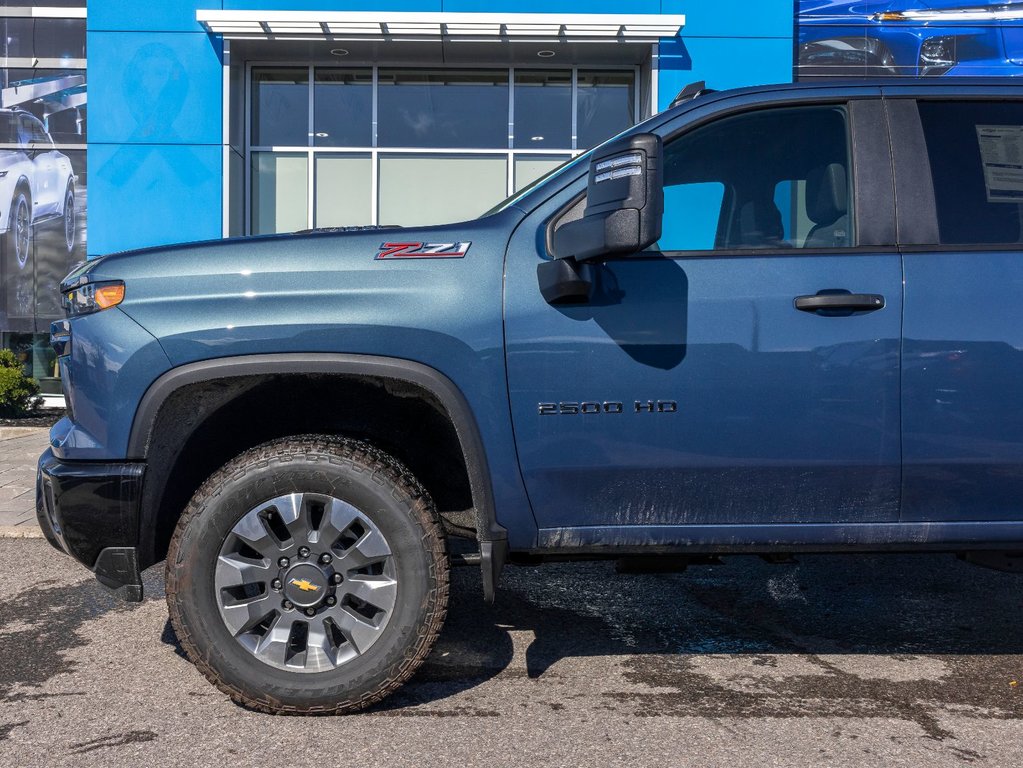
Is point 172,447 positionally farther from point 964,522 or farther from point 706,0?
point 706,0

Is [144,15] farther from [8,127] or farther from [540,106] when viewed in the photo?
[540,106]

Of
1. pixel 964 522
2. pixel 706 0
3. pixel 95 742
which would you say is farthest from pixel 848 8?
pixel 95 742

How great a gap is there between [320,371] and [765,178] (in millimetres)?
1617

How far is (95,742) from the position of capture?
270 cm

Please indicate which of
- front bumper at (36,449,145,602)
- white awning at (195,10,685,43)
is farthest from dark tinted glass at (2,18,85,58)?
front bumper at (36,449,145,602)

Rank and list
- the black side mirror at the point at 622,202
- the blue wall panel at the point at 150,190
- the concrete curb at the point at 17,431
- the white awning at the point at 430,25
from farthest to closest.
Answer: the blue wall panel at the point at 150,190 < the white awning at the point at 430,25 < the concrete curb at the point at 17,431 < the black side mirror at the point at 622,202

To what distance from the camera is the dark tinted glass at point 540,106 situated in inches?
488

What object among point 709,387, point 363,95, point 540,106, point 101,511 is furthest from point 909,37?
point 101,511

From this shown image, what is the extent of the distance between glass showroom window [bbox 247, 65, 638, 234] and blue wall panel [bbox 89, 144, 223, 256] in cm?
96

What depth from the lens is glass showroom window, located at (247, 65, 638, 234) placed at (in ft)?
40.5

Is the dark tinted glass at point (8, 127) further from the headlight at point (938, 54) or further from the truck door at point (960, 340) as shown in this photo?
the truck door at point (960, 340)

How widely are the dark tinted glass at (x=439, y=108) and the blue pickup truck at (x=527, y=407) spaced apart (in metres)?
9.93

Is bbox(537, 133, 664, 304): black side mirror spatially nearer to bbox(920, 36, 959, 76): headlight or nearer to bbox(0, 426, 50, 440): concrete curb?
bbox(0, 426, 50, 440): concrete curb

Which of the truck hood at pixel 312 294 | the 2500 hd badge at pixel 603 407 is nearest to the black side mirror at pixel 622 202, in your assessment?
the truck hood at pixel 312 294
